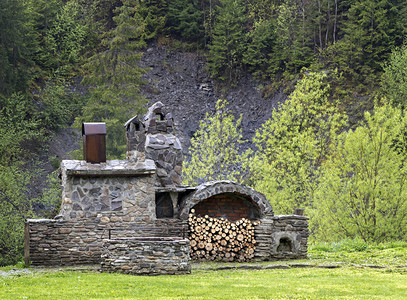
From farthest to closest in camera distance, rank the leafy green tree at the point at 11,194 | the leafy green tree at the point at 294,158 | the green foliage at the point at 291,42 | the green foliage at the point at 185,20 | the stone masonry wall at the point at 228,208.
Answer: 1. the green foliage at the point at 185,20
2. the green foliage at the point at 291,42
3. the leafy green tree at the point at 294,158
4. the leafy green tree at the point at 11,194
5. the stone masonry wall at the point at 228,208

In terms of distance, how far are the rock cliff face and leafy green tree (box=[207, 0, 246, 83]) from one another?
1212 millimetres

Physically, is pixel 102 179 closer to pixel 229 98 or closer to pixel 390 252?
pixel 390 252

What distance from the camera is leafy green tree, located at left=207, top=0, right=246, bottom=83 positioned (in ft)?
166

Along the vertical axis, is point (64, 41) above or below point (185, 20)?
below

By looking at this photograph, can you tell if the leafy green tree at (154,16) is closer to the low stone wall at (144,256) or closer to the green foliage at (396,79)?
the green foliage at (396,79)

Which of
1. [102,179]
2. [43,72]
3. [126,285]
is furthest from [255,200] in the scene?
[43,72]

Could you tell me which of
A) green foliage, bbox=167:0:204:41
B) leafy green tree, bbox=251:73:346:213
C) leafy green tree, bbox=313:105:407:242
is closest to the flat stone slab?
leafy green tree, bbox=313:105:407:242

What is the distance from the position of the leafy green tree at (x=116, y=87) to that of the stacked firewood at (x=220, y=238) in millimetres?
17485

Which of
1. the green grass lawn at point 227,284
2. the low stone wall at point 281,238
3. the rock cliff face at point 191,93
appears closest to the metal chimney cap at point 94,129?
the green grass lawn at point 227,284

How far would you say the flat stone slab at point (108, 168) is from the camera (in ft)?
51.4

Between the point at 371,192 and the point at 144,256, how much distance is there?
1211cm

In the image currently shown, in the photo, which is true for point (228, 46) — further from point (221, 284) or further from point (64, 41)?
point (221, 284)

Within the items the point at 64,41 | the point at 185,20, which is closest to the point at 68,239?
the point at 64,41

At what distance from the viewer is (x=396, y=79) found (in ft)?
124
